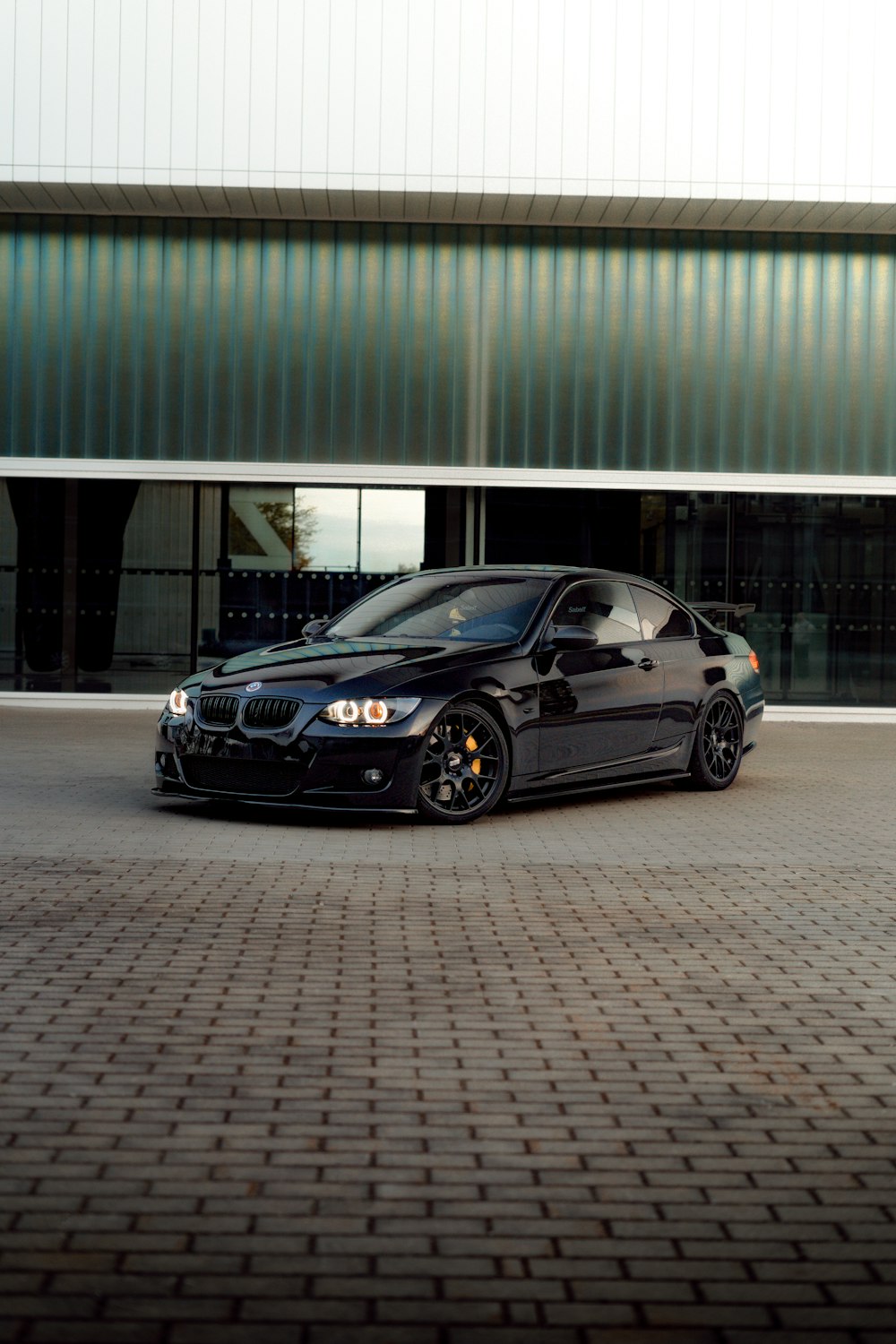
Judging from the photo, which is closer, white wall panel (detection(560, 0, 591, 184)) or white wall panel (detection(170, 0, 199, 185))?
white wall panel (detection(170, 0, 199, 185))

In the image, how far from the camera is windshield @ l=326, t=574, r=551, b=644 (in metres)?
10.6

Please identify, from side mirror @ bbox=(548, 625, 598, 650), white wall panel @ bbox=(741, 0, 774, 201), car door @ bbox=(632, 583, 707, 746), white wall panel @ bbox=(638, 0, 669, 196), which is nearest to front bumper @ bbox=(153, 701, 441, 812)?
side mirror @ bbox=(548, 625, 598, 650)

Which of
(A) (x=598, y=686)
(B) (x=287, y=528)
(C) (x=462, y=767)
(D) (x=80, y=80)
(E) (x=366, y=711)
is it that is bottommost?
(C) (x=462, y=767)

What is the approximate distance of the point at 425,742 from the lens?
943 centimetres

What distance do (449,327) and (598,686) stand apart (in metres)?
11.0

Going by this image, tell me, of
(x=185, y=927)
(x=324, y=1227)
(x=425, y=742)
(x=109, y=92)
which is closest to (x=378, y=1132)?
(x=324, y=1227)

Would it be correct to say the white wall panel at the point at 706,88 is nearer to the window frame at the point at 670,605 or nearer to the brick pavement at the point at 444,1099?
the window frame at the point at 670,605

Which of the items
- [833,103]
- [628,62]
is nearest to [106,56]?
[628,62]

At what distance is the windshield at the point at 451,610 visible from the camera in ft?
34.7

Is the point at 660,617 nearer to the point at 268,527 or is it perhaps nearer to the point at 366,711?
the point at 366,711

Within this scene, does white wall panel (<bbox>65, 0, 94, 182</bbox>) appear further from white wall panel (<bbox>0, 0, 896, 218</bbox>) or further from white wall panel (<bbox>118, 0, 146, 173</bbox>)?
white wall panel (<bbox>118, 0, 146, 173</bbox>)

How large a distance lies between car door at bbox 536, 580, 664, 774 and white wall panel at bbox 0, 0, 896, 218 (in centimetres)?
1014

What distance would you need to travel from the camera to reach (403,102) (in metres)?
Answer: 19.8

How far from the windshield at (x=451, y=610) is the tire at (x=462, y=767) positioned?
31.3 inches
